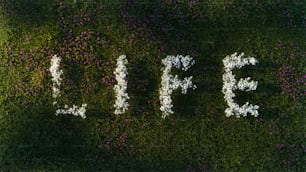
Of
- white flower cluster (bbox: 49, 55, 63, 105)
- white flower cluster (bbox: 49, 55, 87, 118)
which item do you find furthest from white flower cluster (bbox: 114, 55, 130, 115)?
white flower cluster (bbox: 49, 55, 63, 105)

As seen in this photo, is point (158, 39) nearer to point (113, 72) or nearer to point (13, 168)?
point (113, 72)

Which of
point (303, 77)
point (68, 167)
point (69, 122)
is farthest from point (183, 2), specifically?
point (68, 167)

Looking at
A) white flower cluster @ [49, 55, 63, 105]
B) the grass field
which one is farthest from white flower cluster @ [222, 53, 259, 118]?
white flower cluster @ [49, 55, 63, 105]

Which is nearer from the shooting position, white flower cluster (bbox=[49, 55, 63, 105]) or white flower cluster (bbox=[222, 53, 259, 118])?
white flower cluster (bbox=[222, 53, 259, 118])

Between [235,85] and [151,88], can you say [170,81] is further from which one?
[235,85]

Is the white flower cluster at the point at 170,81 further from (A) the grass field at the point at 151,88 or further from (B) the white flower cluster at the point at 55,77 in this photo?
(B) the white flower cluster at the point at 55,77

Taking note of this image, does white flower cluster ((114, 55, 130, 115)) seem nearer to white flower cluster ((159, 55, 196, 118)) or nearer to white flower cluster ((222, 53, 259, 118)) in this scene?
white flower cluster ((159, 55, 196, 118))
